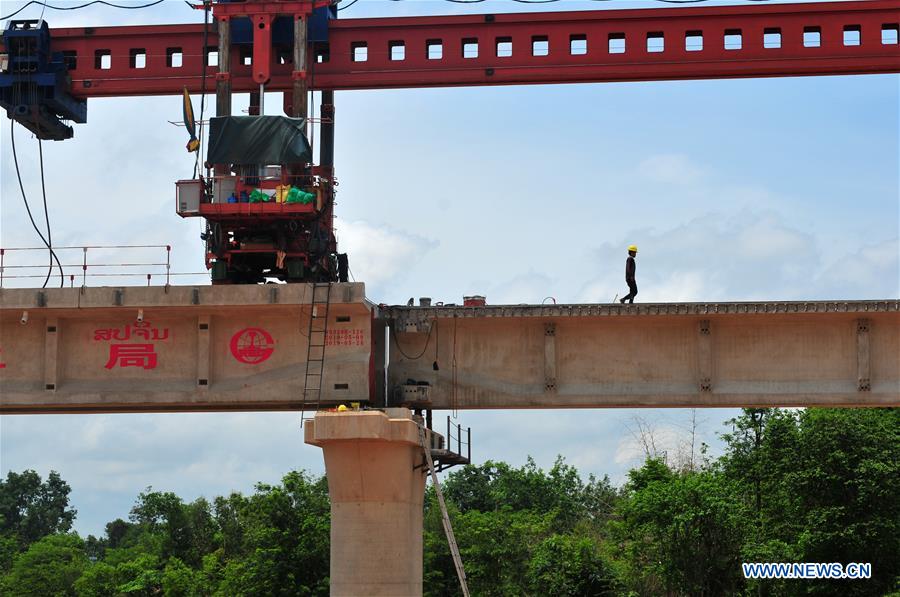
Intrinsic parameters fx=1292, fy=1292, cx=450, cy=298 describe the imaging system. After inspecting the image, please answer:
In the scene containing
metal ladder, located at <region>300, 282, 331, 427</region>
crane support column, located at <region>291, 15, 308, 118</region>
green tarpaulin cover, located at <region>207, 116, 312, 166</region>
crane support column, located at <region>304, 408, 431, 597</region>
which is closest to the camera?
crane support column, located at <region>304, 408, 431, 597</region>

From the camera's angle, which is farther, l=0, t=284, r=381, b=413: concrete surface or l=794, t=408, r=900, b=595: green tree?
l=794, t=408, r=900, b=595: green tree

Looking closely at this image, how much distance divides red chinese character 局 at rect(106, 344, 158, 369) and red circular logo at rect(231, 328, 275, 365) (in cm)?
193

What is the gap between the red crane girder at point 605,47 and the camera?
34938 millimetres

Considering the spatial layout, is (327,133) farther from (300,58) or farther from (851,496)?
(851,496)

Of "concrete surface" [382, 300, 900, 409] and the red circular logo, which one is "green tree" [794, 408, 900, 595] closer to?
"concrete surface" [382, 300, 900, 409]

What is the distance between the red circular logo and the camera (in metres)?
29.7

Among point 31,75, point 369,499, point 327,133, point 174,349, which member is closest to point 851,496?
point 327,133

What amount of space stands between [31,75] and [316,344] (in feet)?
41.8

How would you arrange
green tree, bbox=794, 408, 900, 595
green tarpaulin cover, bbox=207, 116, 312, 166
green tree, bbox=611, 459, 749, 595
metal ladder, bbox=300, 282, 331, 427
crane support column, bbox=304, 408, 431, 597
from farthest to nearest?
1. green tree, bbox=611, 459, 749, 595
2. green tree, bbox=794, 408, 900, 595
3. green tarpaulin cover, bbox=207, 116, 312, 166
4. metal ladder, bbox=300, 282, 331, 427
5. crane support column, bbox=304, 408, 431, 597

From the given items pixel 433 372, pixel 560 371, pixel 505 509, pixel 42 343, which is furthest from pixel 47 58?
pixel 505 509

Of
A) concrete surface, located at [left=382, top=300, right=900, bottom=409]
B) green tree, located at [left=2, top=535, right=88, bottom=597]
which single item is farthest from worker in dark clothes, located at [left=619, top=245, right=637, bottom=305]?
green tree, located at [left=2, top=535, right=88, bottom=597]

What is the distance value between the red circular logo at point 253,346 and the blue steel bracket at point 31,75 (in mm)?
10671

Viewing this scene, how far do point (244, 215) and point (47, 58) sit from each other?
860 cm

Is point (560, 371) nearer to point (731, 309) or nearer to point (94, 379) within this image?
point (731, 309)
